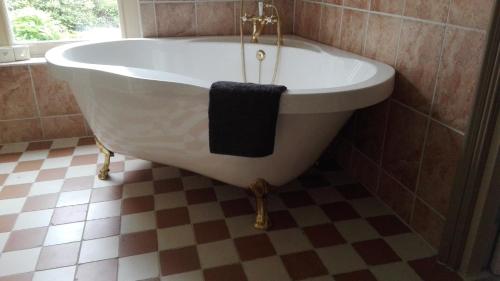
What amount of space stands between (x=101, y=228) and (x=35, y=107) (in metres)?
1.15

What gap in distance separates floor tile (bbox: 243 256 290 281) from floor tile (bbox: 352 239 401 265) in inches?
12.2

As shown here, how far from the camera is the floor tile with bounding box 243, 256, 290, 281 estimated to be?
4.39ft

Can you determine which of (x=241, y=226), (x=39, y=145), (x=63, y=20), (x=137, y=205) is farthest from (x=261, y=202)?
(x=63, y=20)

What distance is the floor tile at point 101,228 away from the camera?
5.07 feet

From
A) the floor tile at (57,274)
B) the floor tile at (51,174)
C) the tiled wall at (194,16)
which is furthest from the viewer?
the tiled wall at (194,16)

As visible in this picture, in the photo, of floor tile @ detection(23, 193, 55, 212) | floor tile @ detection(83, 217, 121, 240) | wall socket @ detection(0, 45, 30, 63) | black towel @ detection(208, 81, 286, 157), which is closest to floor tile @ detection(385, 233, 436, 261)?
black towel @ detection(208, 81, 286, 157)

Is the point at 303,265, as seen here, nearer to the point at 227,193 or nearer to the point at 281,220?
the point at 281,220

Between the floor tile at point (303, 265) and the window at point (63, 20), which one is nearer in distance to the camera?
the floor tile at point (303, 265)

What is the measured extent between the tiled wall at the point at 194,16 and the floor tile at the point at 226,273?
5.13 ft

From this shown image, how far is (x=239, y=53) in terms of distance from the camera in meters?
2.28

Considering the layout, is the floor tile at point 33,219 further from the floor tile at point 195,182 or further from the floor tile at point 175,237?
the floor tile at point 195,182

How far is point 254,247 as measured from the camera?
4.87 feet

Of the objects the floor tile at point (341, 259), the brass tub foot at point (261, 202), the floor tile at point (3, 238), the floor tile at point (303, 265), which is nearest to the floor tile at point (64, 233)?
the floor tile at point (3, 238)

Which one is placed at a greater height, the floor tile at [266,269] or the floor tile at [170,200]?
the floor tile at [170,200]
